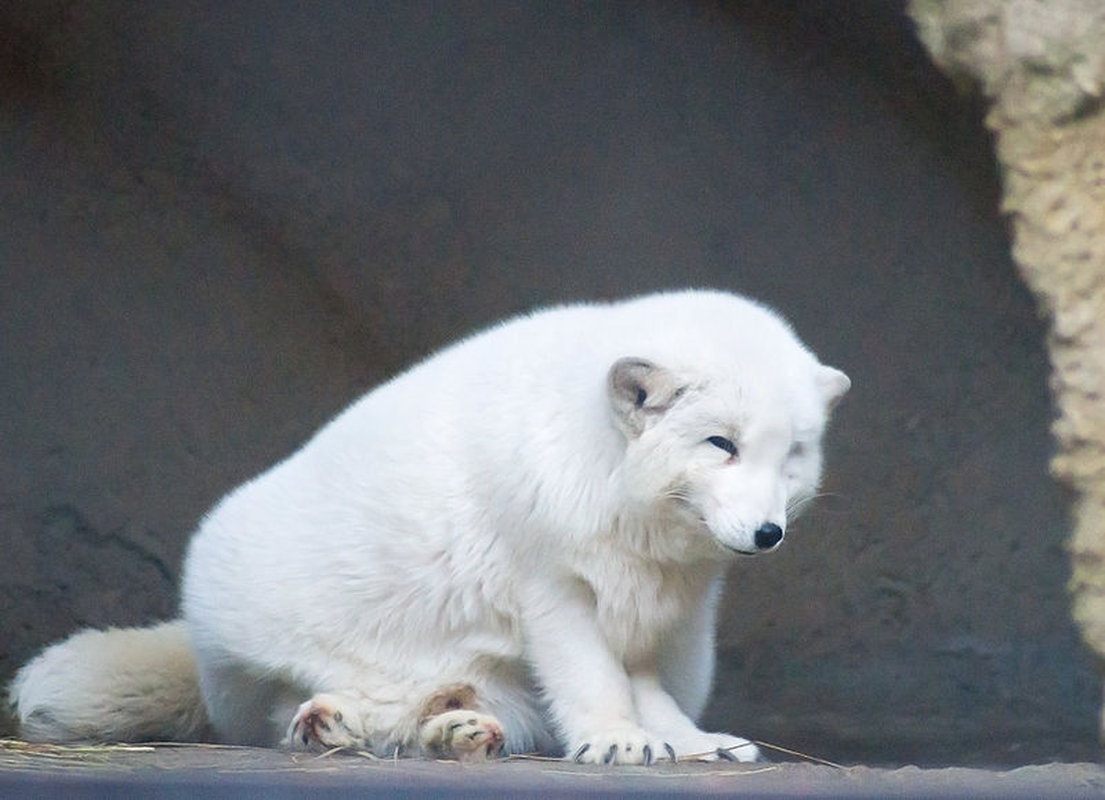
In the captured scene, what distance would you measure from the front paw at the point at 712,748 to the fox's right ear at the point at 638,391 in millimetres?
851

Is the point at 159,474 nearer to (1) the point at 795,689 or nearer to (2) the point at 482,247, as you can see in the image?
(2) the point at 482,247

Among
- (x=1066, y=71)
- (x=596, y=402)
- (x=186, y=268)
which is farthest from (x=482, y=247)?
(x=1066, y=71)

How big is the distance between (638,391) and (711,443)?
22cm

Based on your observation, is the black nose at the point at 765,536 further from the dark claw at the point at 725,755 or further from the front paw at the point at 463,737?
the front paw at the point at 463,737

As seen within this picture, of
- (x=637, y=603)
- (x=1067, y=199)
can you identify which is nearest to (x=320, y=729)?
(x=637, y=603)

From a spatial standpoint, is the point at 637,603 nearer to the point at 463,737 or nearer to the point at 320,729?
the point at 463,737

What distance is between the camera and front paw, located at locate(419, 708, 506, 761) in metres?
4.16

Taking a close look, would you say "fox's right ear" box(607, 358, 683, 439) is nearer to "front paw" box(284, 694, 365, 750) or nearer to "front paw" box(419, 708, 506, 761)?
"front paw" box(419, 708, 506, 761)

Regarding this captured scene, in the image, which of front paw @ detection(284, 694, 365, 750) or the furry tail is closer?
front paw @ detection(284, 694, 365, 750)

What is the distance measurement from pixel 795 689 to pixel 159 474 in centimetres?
273

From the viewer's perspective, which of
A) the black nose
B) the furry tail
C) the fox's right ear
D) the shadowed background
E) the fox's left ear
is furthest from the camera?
the shadowed background

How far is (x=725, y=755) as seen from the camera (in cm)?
413

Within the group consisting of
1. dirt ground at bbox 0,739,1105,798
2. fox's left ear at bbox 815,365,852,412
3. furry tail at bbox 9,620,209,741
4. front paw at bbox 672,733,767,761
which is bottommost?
dirt ground at bbox 0,739,1105,798

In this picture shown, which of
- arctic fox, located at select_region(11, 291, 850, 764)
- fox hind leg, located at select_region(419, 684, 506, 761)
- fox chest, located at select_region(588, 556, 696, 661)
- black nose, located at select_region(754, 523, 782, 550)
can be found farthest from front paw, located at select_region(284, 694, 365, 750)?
black nose, located at select_region(754, 523, 782, 550)
